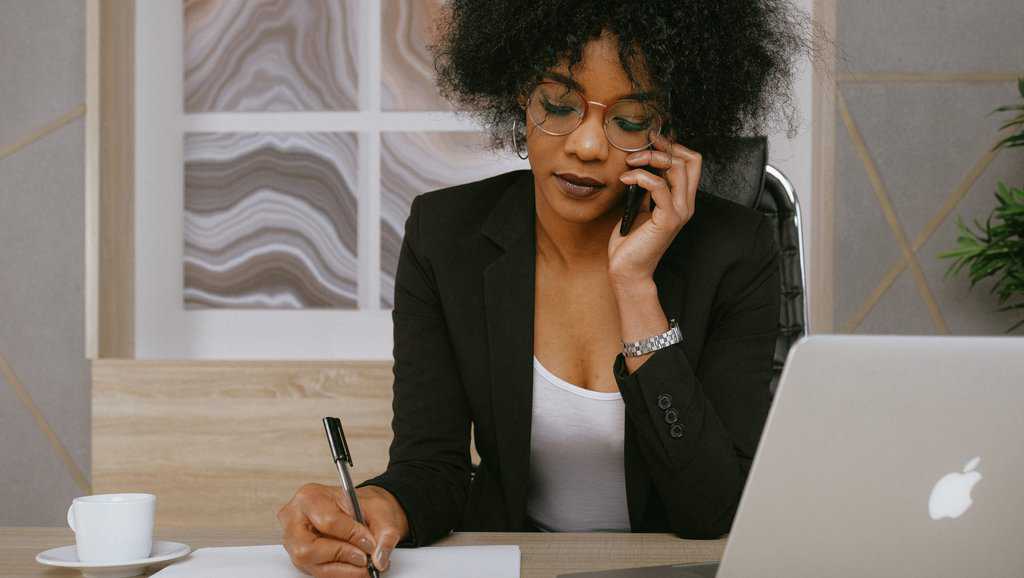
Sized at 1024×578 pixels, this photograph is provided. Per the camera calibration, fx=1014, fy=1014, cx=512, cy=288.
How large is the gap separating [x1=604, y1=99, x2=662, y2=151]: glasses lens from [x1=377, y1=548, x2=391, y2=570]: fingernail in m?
0.68

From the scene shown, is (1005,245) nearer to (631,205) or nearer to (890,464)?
(631,205)

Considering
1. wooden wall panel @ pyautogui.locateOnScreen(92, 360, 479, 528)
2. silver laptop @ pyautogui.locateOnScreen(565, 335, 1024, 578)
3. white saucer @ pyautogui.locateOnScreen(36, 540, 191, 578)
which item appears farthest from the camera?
wooden wall panel @ pyautogui.locateOnScreen(92, 360, 479, 528)

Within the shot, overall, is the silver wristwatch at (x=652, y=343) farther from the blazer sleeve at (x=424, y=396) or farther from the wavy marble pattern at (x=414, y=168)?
the wavy marble pattern at (x=414, y=168)

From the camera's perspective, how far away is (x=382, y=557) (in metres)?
1.05

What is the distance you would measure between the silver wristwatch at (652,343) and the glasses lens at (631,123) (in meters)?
0.28

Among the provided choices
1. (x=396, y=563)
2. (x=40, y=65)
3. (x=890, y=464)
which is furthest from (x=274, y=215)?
(x=890, y=464)

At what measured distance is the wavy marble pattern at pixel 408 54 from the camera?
9.95ft

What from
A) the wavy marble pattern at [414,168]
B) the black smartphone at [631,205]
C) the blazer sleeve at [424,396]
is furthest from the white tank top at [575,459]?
the wavy marble pattern at [414,168]

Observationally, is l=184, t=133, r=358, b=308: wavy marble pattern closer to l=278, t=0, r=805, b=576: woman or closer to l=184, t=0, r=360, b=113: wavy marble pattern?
l=184, t=0, r=360, b=113: wavy marble pattern

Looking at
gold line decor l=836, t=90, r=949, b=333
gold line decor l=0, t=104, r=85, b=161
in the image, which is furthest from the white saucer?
gold line decor l=836, t=90, r=949, b=333

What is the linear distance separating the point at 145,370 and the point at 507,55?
5.21 ft

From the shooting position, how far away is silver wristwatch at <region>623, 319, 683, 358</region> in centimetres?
142

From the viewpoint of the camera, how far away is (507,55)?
161 centimetres

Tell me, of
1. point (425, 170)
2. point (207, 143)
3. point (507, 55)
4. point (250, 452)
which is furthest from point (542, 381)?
point (207, 143)
